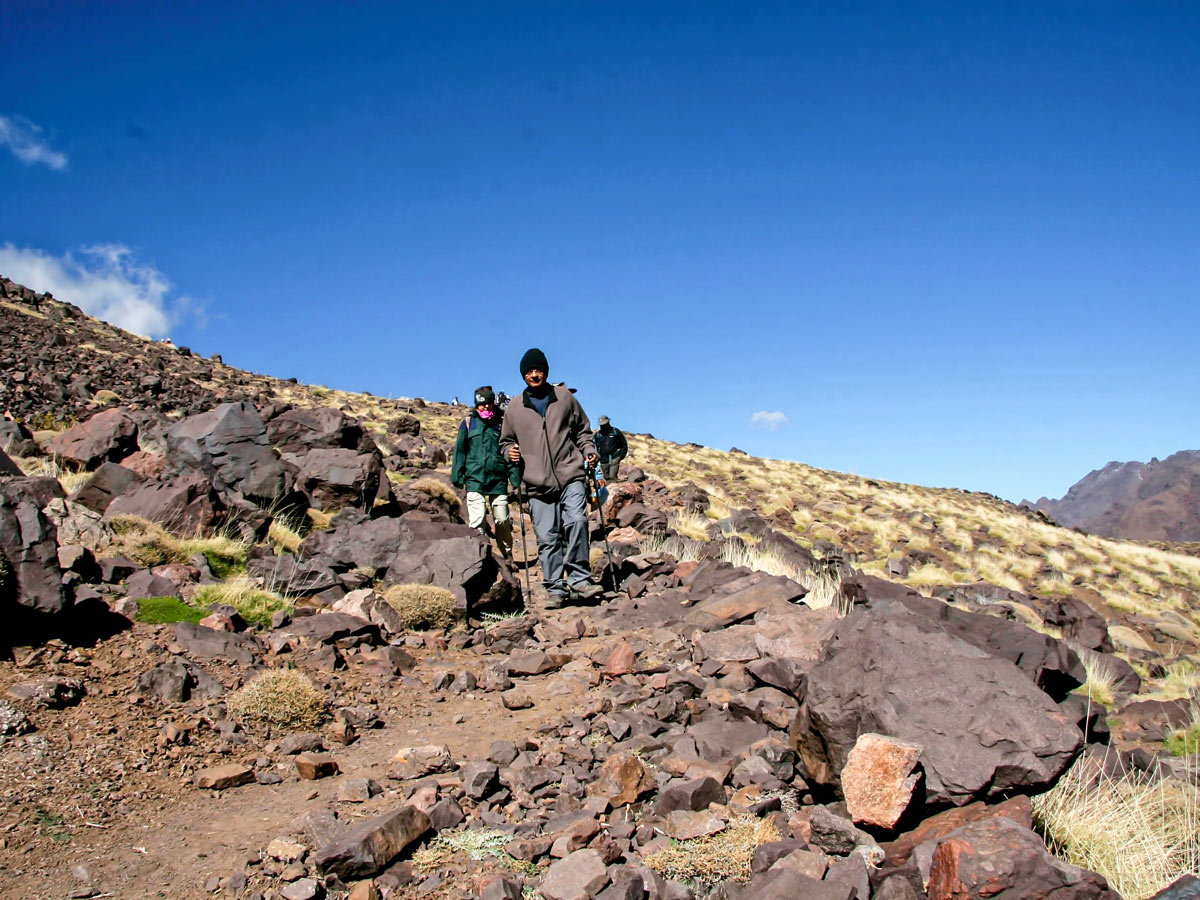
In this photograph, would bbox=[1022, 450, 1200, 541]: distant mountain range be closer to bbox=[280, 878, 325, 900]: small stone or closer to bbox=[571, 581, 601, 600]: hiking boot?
bbox=[571, 581, 601, 600]: hiking boot

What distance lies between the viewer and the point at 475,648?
738 cm

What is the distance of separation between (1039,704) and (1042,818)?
52cm

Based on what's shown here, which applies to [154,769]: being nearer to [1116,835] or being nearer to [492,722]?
[492,722]

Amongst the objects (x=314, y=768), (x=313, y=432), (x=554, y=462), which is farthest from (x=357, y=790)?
(x=313, y=432)

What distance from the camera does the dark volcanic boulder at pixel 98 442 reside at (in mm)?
11641

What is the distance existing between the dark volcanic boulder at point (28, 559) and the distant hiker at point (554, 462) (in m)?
4.38

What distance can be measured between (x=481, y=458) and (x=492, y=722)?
15.8 feet

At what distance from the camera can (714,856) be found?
330cm

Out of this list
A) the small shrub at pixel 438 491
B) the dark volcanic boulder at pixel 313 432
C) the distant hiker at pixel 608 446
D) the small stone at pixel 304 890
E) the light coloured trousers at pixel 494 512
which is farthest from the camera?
the distant hiker at pixel 608 446

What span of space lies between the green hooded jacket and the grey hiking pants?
96 centimetres

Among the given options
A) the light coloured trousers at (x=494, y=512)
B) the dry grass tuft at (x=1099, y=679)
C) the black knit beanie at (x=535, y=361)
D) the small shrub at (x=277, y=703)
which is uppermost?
the black knit beanie at (x=535, y=361)

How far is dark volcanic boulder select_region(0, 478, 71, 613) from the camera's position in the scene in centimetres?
551

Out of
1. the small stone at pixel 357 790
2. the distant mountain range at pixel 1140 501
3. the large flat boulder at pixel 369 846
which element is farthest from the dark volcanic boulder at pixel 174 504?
the distant mountain range at pixel 1140 501

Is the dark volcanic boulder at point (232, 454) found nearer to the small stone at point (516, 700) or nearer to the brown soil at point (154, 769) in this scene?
the brown soil at point (154, 769)
